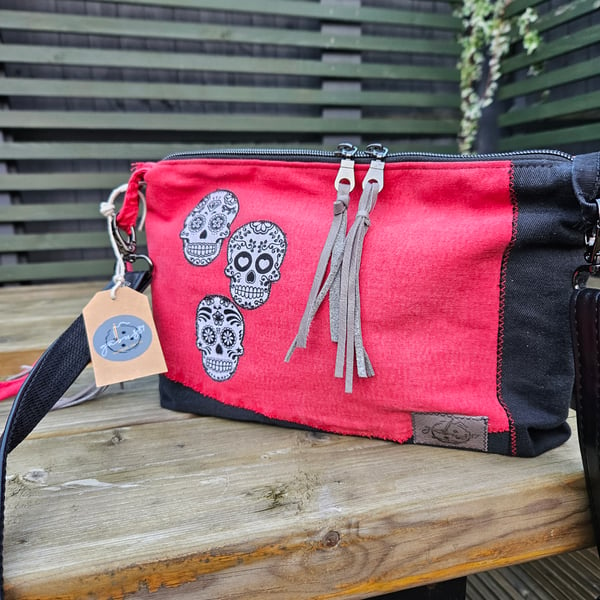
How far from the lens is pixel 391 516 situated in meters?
0.40

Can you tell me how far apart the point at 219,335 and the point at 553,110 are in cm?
145

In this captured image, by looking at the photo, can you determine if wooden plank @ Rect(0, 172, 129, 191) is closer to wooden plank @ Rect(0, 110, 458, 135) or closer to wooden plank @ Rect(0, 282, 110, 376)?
wooden plank @ Rect(0, 110, 458, 135)

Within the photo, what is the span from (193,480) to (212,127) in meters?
1.57

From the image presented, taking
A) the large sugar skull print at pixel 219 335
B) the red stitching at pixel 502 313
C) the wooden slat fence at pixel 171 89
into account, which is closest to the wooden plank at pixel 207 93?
the wooden slat fence at pixel 171 89

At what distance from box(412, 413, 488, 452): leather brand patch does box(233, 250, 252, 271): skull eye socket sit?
237 millimetres

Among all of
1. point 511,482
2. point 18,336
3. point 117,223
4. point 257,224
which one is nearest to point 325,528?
point 511,482

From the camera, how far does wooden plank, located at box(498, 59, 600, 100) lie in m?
1.40

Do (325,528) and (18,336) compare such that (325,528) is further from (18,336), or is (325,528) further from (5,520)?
(18,336)

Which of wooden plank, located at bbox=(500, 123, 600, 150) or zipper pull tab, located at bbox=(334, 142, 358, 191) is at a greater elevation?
wooden plank, located at bbox=(500, 123, 600, 150)

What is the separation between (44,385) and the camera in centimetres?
Answer: 49

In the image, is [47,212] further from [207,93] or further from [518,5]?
[518,5]

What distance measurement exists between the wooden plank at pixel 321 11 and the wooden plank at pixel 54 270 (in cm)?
91

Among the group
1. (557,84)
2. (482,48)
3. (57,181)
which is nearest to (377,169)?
(557,84)

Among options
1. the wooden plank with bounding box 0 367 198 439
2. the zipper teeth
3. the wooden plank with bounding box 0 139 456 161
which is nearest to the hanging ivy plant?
the wooden plank with bounding box 0 139 456 161
